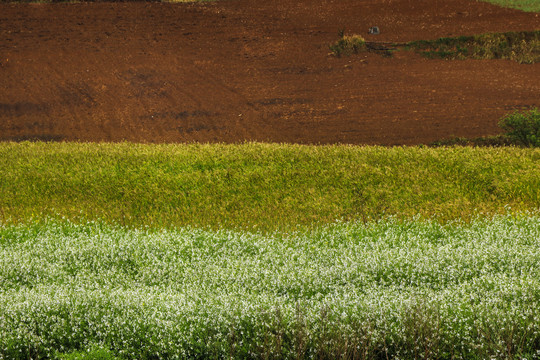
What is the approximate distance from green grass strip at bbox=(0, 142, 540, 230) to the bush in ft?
4.98

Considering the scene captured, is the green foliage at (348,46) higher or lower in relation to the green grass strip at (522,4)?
lower

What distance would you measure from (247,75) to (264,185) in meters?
9.66

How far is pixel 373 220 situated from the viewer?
7.69 m

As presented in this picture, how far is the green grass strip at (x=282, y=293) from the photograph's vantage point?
450 cm

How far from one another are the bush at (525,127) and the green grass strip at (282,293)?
5.27 m

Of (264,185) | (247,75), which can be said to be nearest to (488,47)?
(247,75)

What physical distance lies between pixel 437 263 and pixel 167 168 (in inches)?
234

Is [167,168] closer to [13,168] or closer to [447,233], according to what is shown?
[13,168]

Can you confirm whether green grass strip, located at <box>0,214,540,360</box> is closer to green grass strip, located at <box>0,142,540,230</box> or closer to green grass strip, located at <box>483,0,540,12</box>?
green grass strip, located at <box>0,142,540,230</box>

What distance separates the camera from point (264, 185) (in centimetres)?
941

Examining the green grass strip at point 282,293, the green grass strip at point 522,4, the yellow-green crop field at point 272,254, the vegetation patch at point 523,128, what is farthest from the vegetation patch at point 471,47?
the green grass strip at point 282,293

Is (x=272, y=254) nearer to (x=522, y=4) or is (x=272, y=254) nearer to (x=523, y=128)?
(x=523, y=128)

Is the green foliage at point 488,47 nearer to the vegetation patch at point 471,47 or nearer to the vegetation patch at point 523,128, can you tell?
the vegetation patch at point 471,47

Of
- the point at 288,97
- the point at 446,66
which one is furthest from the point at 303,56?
the point at 446,66
